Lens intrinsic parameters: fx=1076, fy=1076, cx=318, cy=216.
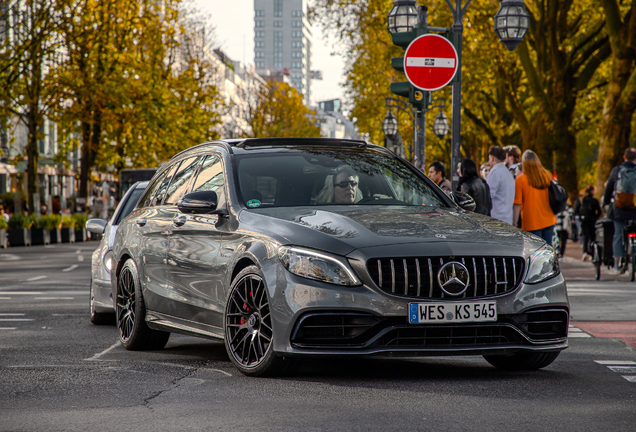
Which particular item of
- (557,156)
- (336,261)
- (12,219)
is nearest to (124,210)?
(336,261)

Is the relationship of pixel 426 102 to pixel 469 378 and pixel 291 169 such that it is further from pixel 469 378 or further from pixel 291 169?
pixel 469 378

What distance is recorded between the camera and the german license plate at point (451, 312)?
20.5 ft

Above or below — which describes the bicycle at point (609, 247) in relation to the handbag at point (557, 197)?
below

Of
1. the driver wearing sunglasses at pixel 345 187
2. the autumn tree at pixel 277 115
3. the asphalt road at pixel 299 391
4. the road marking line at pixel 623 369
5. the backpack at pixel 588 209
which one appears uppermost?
the autumn tree at pixel 277 115

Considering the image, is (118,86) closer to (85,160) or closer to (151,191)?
(85,160)

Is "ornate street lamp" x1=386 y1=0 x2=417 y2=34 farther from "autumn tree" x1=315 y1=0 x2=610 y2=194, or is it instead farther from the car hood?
"autumn tree" x1=315 y1=0 x2=610 y2=194

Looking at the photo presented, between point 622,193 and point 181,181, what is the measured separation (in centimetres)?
995

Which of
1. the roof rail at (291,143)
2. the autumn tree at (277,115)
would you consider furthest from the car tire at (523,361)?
the autumn tree at (277,115)

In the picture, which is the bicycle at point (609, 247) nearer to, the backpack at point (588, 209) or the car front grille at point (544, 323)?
the backpack at point (588, 209)

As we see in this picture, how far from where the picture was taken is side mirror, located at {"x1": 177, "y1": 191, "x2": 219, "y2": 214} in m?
7.18

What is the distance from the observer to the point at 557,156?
31.0 meters

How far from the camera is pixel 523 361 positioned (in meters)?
7.06

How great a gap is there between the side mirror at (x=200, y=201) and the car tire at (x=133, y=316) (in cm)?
143

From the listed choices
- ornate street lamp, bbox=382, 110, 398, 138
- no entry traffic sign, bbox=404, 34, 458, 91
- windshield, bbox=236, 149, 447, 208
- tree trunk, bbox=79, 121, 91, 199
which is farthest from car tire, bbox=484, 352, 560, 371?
tree trunk, bbox=79, 121, 91, 199
